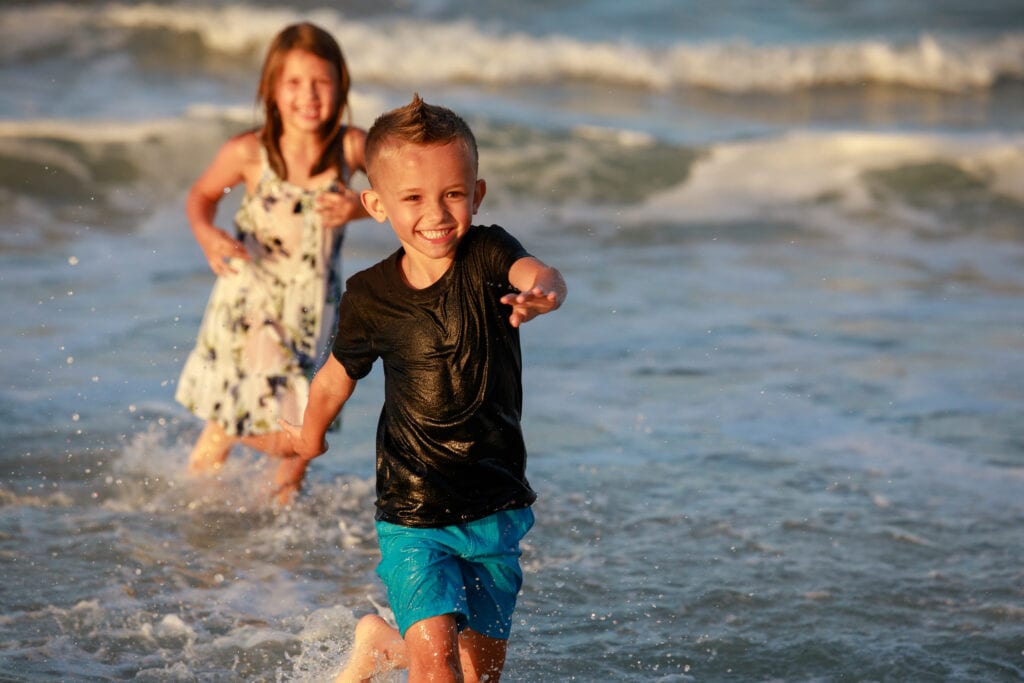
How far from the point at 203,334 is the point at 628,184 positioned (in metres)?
7.60

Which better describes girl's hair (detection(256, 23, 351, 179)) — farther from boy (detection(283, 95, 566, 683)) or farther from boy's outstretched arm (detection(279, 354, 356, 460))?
boy (detection(283, 95, 566, 683))

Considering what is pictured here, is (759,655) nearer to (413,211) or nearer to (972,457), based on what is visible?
(413,211)

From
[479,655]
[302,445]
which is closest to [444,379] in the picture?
[302,445]

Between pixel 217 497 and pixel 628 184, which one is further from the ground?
pixel 628 184

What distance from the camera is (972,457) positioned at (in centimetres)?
574

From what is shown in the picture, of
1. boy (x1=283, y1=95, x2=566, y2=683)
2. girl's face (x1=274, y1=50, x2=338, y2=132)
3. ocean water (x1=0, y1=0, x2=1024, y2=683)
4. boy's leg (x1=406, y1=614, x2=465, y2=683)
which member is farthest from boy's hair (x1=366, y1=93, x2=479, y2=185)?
girl's face (x1=274, y1=50, x2=338, y2=132)

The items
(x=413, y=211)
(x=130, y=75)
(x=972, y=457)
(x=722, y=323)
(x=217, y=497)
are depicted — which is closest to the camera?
(x=413, y=211)

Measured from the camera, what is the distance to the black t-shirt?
3.21m

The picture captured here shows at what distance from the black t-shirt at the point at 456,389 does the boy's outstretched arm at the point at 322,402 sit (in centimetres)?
16

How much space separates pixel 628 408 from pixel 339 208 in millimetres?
1997

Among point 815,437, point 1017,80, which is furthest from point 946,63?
point 815,437

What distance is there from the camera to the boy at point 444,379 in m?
3.13

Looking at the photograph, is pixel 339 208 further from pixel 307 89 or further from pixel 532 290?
pixel 532 290

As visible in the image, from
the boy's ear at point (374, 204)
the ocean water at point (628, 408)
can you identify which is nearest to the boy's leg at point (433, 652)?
the ocean water at point (628, 408)
